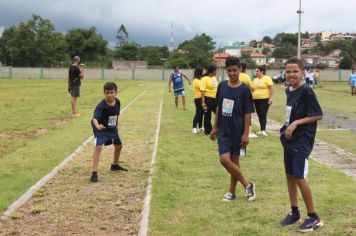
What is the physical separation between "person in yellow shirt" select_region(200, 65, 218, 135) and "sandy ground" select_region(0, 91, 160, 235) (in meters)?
3.29

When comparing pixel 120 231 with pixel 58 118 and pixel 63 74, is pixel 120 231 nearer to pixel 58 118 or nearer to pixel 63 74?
pixel 58 118

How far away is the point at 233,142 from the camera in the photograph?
6.58 meters

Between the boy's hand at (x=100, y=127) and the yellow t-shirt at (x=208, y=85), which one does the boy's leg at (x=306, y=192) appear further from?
the yellow t-shirt at (x=208, y=85)

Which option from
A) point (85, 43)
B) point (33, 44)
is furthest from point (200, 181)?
point (85, 43)

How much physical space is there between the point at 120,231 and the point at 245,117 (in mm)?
2126

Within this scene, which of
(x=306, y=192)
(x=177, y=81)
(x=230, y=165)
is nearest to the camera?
(x=306, y=192)

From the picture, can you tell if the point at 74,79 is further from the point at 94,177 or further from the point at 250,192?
the point at 250,192

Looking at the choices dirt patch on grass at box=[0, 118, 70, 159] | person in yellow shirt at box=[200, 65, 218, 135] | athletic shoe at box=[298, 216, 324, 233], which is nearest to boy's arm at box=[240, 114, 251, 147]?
athletic shoe at box=[298, 216, 324, 233]

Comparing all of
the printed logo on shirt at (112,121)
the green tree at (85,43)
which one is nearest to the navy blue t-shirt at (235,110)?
the printed logo on shirt at (112,121)

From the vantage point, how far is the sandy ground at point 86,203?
18.7 feet

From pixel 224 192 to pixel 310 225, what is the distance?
6.14ft

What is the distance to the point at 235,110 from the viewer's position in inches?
258

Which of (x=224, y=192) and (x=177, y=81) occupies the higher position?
(x=177, y=81)

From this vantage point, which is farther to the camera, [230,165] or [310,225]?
[230,165]
